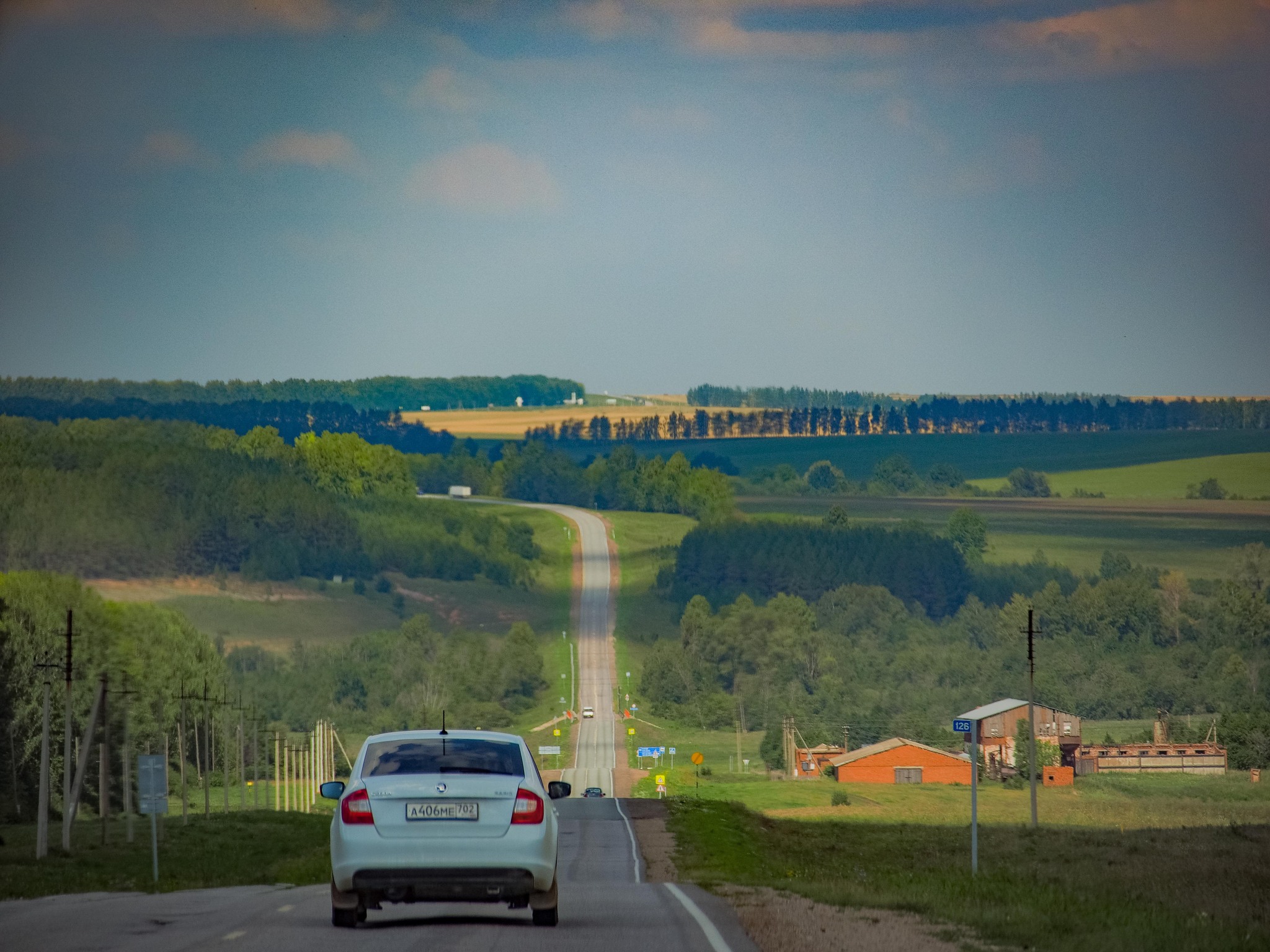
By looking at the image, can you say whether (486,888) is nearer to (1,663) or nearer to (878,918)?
(878,918)

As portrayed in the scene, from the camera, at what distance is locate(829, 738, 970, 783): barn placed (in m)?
140

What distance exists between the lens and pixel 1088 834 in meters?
81.8

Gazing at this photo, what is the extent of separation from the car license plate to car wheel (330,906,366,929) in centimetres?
142

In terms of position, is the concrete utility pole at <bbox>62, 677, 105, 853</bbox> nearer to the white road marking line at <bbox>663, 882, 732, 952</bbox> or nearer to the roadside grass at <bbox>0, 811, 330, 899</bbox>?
the roadside grass at <bbox>0, 811, 330, 899</bbox>

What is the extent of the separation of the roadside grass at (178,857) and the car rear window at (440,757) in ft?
47.9

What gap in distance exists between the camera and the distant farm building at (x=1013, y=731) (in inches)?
5655

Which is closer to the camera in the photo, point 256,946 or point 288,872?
point 256,946

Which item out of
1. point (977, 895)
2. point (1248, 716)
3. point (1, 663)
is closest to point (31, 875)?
point (977, 895)

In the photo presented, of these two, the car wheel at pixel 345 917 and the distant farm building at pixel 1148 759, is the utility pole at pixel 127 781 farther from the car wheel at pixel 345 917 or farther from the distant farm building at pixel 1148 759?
the distant farm building at pixel 1148 759

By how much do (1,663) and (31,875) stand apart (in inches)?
2359

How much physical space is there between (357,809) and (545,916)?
2552mm

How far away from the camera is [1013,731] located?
15688cm

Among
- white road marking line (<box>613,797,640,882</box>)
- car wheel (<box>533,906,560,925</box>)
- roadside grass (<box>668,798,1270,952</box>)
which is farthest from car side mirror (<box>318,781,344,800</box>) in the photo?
white road marking line (<box>613,797,640,882</box>)

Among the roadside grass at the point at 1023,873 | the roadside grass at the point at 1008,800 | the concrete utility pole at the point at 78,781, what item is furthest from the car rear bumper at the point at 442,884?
the roadside grass at the point at 1008,800
